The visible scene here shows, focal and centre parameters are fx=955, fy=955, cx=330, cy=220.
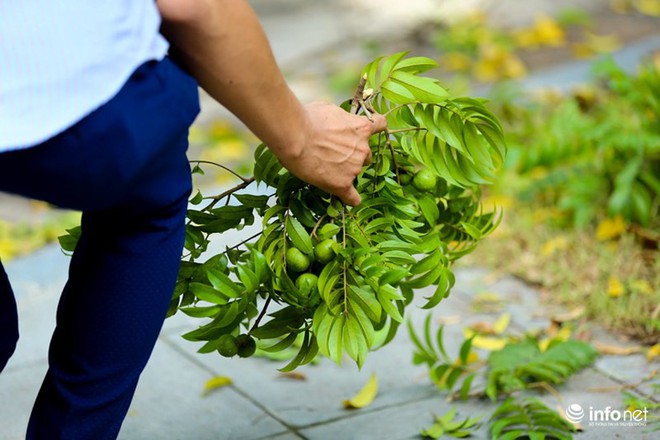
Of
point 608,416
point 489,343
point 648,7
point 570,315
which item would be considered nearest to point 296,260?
point 608,416

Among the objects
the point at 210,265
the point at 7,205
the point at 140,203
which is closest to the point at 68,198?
the point at 140,203

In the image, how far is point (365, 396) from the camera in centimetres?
248

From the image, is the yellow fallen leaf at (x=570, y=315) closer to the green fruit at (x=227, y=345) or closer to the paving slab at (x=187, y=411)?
the paving slab at (x=187, y=411)

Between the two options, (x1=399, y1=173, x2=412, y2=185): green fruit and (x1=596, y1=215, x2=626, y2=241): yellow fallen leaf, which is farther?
(x1=596, y1=215, x2=626, y2=241): yellow fallen leaf

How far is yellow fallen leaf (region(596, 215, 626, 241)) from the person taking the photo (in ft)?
10.5

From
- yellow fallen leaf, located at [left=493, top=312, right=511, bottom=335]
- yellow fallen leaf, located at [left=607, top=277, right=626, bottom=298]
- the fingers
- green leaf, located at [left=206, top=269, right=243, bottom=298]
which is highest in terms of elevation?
the fingers

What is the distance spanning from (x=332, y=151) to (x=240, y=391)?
3.42 feet

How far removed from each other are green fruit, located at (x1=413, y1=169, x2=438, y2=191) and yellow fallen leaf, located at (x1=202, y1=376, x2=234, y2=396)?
920mm

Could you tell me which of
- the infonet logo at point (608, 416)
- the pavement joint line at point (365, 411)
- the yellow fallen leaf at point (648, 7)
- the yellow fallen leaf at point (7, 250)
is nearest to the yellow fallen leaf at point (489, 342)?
the pavement joint line at point (365, 411)

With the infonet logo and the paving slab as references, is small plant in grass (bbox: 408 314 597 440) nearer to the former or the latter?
the infonet logo

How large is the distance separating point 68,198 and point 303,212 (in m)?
0.57

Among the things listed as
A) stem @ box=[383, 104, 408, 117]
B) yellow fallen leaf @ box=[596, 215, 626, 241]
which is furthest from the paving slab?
yellow fallen leaf @ box=[596, 215, 626, 241]

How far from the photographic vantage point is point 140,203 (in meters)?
1.53

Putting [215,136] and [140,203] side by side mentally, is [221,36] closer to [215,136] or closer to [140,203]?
[140,203]
